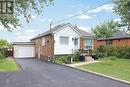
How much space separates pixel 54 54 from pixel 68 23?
521cm

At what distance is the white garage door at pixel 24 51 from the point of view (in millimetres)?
51094

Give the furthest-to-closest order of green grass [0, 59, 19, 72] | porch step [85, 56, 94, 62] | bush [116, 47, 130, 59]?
bush [116, 47, 130, 59] < porch step [85, 56, 94, 62] < green grass [0, 59, 19, 72]

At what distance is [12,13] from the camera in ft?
75.7

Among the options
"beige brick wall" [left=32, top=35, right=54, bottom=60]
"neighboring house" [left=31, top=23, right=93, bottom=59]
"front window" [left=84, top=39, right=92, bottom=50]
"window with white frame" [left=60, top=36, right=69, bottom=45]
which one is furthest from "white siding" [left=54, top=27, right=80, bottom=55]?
"front window" [left=84, top=39, right=92, bottom=50]

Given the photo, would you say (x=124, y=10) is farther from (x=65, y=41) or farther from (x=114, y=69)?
(x=65, y=41)

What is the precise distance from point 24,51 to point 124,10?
1072 inches

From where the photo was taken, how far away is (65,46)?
134 ft

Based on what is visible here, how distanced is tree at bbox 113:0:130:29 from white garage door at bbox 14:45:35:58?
25.2 meters

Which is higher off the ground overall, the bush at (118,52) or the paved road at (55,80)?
the bush at (118,52)

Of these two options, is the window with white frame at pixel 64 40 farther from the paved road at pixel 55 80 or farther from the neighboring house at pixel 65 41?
the paved road at pixel 55 80

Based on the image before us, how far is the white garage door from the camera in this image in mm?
51094

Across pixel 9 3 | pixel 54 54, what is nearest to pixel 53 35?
pixel 54 54

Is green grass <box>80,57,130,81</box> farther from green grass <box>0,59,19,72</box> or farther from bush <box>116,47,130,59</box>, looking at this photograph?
bush <box>116,47,130,59</box>

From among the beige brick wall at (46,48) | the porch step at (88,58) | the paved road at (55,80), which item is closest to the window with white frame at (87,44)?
the porch step at (88,58)
